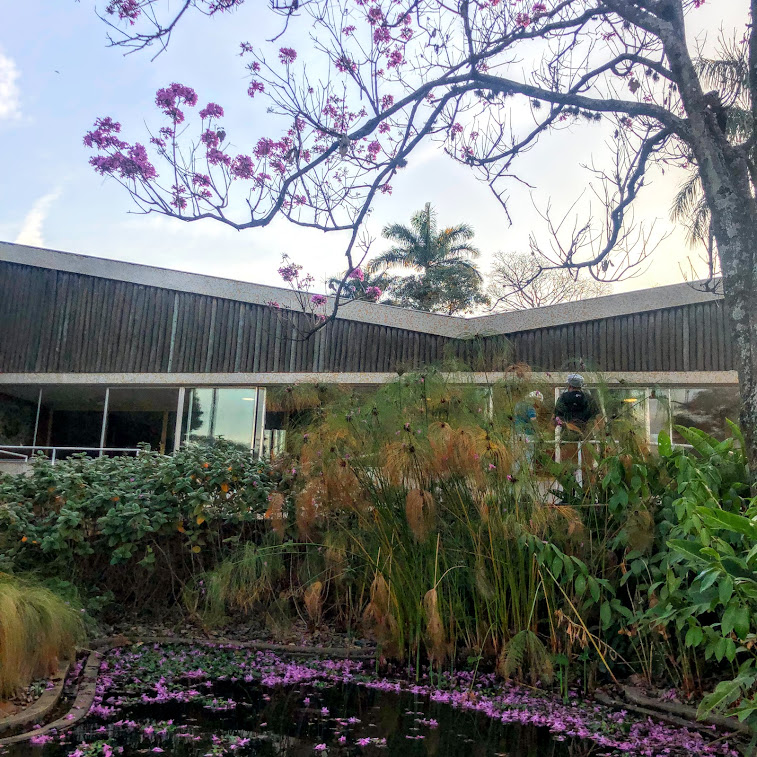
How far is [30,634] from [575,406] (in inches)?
140

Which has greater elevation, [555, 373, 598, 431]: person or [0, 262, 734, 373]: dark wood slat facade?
[0, 262, 734, 373]: dark wood slat facade

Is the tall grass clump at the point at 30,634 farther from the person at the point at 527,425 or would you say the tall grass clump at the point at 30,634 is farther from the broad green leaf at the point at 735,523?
the broad green leaf at the point at 735,523

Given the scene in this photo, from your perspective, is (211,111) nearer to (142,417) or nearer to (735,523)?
(735,523)

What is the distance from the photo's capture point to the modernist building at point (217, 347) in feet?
36.1

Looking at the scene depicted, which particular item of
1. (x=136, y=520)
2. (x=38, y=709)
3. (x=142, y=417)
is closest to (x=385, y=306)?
(x=142, y=417)

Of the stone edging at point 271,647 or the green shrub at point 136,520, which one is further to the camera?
the green shrub at point 136,520

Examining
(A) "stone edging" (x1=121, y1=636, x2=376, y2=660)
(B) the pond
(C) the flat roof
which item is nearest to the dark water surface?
(B) the pond

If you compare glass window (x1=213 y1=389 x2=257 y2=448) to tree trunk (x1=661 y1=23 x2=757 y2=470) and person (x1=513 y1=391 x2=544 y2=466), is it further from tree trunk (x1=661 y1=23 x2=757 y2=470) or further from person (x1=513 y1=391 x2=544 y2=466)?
tree trunk (x1=661 y1=23 x2=757 y2=470)

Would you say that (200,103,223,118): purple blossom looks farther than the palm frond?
No

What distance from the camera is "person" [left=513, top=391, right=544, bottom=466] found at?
15.8 ft

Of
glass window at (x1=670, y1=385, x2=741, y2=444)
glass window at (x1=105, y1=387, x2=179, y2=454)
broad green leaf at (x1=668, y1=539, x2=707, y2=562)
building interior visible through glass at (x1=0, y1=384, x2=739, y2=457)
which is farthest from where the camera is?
glass window at (x1=105, y1=387, x2=179, y2=454)

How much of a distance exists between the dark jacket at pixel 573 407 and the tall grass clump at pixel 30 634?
131 inches

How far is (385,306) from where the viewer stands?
1214 centimetres

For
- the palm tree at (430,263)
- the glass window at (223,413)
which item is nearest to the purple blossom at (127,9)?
the glass window at (223,413)
